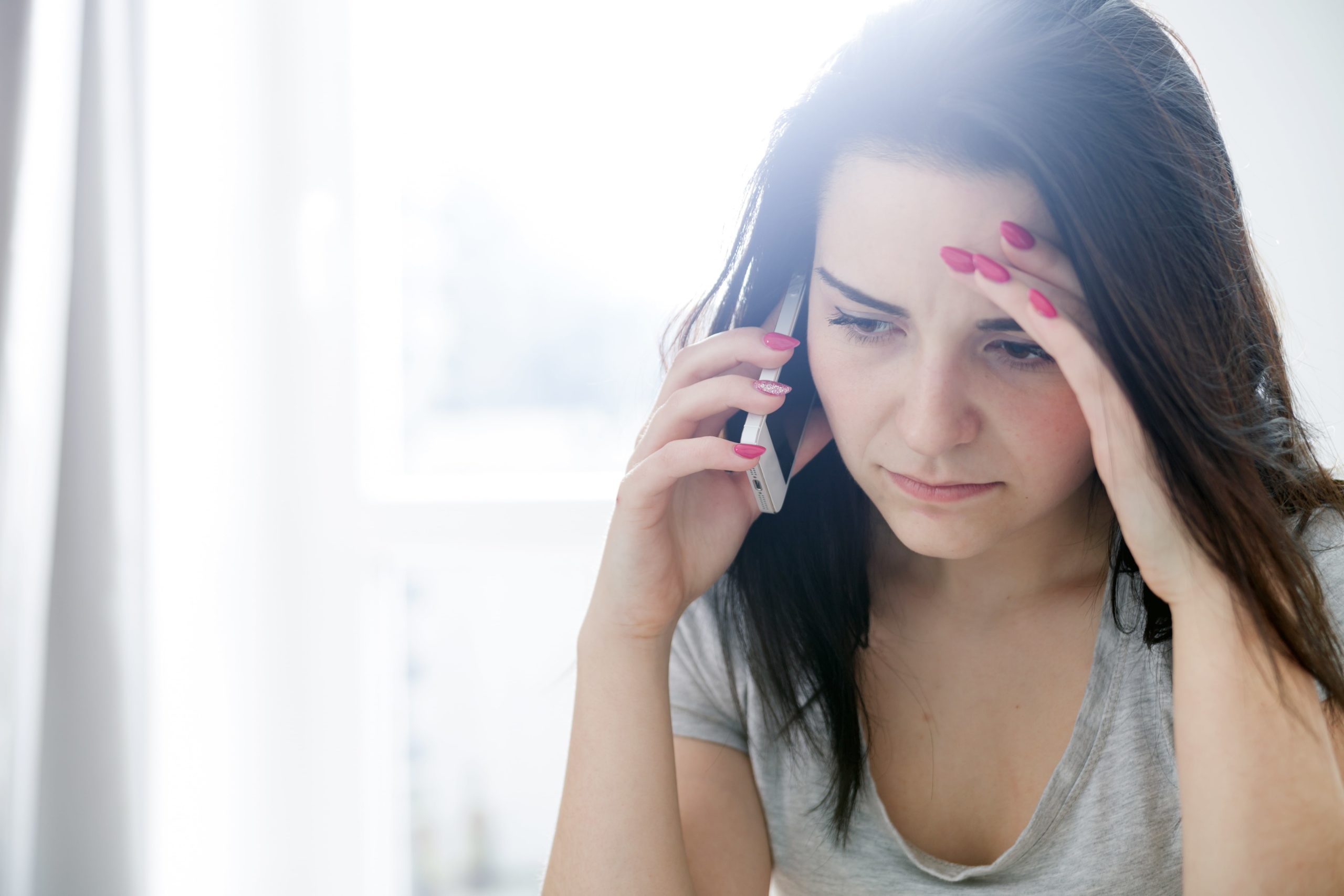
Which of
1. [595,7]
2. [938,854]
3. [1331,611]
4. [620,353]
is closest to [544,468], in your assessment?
[620,353]

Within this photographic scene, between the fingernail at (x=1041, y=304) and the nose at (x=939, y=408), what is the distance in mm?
80

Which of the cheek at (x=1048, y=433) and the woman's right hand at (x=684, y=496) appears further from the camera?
the woman's right hand at (x=684, y=496)

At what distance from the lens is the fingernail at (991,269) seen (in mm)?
769

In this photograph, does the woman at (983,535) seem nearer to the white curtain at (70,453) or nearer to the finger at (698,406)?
the finger at (698,406)

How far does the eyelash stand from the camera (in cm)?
84

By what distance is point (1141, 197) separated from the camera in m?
0.76

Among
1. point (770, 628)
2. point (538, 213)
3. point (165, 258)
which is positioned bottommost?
point (770, 628)

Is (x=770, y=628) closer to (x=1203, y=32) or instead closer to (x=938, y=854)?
(x=938, y=854)

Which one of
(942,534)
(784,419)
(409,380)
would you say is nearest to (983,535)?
(942,534)

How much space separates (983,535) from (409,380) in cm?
164

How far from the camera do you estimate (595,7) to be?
6.82 feet

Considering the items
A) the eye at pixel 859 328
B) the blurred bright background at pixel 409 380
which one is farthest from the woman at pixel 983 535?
the blurred bright background at pixel 409 380

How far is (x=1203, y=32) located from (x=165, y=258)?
186 centimetres

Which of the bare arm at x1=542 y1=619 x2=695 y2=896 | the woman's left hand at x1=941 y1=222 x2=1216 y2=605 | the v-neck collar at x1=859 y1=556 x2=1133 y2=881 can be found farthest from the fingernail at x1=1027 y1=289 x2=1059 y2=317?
the bare arm at x1=542 y1=619 x2=695 y2=896
